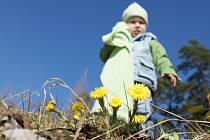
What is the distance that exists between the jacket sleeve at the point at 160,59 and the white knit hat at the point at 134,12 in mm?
457

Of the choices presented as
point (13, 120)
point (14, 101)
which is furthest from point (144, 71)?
point (13, 120)

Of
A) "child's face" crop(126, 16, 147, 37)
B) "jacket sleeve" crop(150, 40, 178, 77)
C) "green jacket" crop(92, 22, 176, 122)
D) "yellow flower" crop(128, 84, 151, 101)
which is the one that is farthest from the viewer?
"child's face" crop(126, 16, 147, 37)

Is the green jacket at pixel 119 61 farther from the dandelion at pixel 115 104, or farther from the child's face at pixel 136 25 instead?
the dandelion at pixel 115 104

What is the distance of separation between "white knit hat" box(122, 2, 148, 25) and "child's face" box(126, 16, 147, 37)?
5 centimetres

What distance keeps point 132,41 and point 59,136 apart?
159 inches


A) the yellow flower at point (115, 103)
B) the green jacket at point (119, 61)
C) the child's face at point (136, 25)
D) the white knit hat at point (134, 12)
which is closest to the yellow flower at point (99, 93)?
the yellow flower at point (115, 103)

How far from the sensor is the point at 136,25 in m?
5.62

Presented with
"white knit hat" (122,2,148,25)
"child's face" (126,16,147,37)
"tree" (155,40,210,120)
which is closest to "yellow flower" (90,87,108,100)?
"child's face" (126,16,147,37)

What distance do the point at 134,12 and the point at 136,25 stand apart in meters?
0.21

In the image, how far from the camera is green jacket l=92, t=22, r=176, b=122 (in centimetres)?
477

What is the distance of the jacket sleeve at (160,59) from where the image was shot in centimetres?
509

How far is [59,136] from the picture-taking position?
134 cm

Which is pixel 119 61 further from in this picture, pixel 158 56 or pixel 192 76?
pixel 192 76

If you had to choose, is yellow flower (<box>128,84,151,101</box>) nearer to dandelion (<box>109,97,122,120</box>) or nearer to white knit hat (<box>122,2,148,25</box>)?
dandelion (<box>109,97,122,120</box>)
